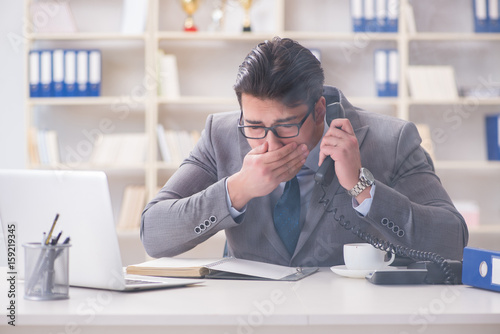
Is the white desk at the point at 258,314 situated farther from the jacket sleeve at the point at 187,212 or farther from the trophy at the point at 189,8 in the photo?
the trophy at the point at 189,8

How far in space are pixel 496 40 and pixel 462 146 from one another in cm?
69

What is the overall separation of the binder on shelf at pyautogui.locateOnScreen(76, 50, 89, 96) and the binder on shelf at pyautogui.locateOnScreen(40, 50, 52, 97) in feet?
0.53

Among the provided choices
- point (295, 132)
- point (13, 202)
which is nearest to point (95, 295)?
point (13, 202)

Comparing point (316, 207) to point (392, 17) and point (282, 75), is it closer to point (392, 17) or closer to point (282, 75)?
point (282, 75)

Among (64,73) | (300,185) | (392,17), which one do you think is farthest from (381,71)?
(300,185)

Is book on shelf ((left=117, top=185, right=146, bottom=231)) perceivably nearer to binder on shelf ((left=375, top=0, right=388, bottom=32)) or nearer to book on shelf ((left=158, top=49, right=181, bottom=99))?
book on shelf ((left=158, top=49, right=181, bottom=99))

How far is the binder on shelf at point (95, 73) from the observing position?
12.0ft

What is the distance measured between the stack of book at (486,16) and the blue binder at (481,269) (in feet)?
9.49

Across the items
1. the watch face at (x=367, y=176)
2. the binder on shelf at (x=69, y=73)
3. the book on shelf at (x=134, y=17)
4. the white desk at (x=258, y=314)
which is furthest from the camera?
the book on shelf at (x=134, y=17)

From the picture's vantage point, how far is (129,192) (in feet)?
12.3

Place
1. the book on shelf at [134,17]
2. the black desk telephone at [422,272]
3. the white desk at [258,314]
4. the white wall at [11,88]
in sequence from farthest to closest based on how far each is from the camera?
the white wall at [11,88], the book on shelf at [134,17], the black desk telephone at [422,272], the white desk at [258,314]

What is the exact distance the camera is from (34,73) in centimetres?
369

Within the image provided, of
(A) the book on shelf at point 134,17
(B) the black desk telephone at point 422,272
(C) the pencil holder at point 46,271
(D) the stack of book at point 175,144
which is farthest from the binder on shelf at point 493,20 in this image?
(C) the pencil holder at point 46,271

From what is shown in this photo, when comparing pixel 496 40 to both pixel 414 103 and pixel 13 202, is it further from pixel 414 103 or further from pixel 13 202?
pixel 13 202
